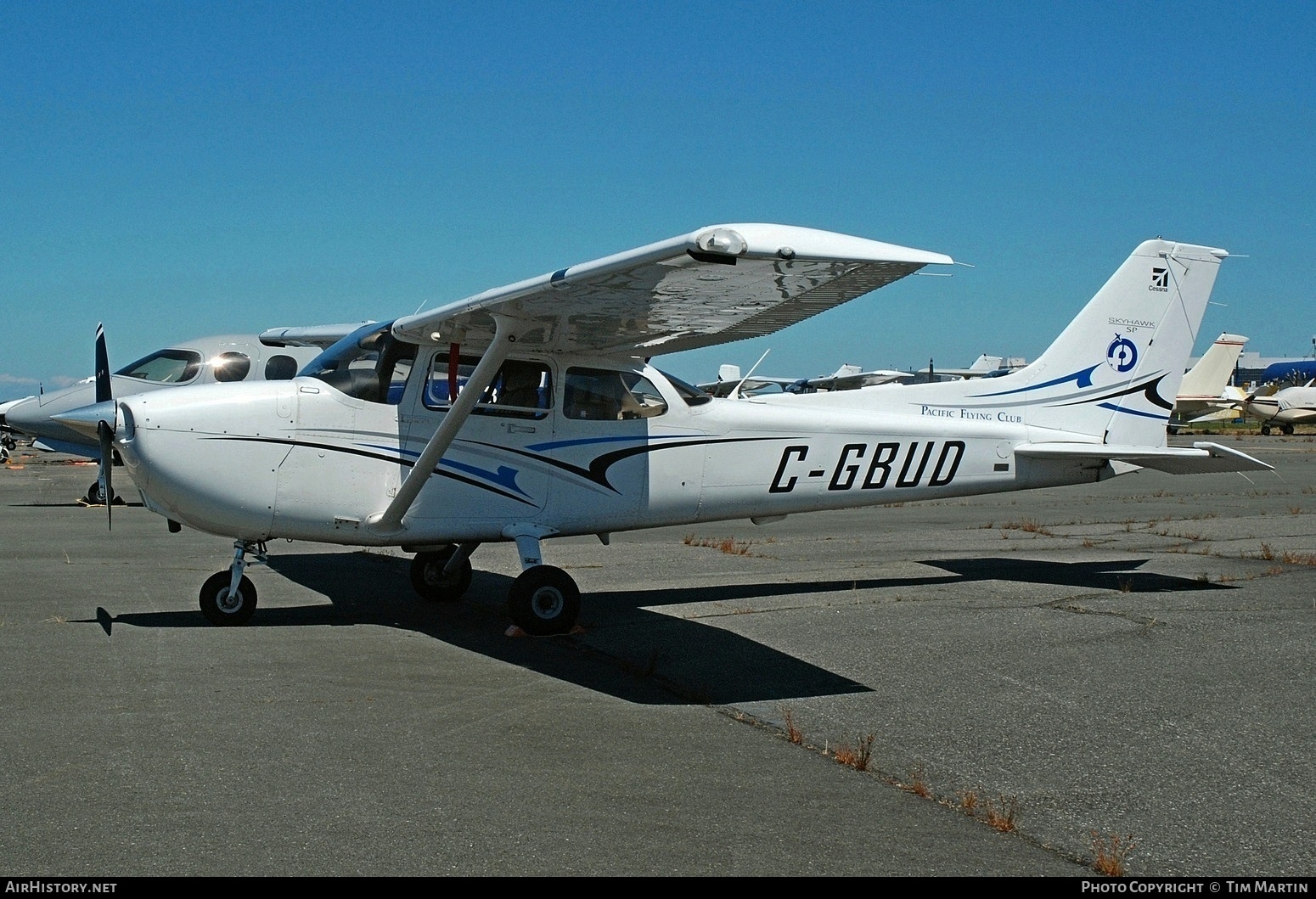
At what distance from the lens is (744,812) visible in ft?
14.1

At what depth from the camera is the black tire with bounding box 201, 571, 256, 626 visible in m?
8.09

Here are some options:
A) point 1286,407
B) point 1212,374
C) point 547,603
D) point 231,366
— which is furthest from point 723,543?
point 1286,407

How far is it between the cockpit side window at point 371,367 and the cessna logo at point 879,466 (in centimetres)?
314

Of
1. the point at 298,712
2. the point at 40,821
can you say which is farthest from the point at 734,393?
the point at 40,821

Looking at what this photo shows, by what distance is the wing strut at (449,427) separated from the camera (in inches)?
295

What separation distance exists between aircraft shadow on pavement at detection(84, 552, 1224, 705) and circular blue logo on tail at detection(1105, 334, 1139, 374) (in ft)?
6.55

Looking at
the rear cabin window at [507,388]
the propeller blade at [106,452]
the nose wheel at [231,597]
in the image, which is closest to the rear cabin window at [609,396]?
the rear cabin window at [507,388]

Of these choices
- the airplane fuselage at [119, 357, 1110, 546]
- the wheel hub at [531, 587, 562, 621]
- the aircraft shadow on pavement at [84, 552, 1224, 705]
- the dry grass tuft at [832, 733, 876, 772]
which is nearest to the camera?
the dry grass tuft at [832, 733, 876, 772]

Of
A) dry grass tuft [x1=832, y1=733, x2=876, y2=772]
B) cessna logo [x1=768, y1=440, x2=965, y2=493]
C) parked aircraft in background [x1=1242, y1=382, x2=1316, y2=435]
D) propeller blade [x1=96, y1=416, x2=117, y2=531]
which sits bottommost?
dry grass tuft [x1=832, y1=733, x2=876, y2=772]

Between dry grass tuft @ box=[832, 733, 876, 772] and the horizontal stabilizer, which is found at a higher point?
the horizontal stabilizer

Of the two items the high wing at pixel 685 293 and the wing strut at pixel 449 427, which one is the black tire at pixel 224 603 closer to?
the wing strut at pixel 449 427

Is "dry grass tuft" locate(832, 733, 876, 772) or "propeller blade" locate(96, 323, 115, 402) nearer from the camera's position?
"dry grass tuft" locate(832, 733, 876, 772)

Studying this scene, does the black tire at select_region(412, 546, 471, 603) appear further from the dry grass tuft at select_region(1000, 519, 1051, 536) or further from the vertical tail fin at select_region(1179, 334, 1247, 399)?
the vertical tail fin at select_region(1179, 334, 1247, 399)

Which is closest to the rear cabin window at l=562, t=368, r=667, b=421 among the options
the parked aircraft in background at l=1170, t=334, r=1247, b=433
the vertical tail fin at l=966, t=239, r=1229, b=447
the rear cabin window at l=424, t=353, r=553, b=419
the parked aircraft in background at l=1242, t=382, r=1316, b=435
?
the rear cabin window at l=424, t=353, r=553, b=419
